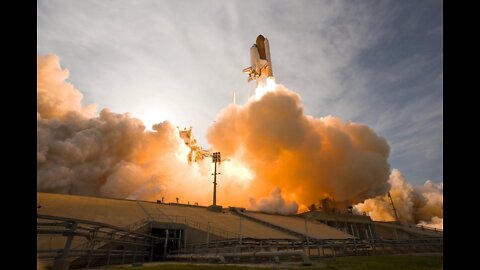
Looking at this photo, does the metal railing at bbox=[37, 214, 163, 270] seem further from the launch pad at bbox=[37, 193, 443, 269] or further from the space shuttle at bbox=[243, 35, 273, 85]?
the space shuttle at bbox=[243, 35, 273, 85]

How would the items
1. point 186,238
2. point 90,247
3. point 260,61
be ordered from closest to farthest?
point 90,247 < point 186,238 < point 260,61

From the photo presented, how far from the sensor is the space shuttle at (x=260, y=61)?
7575cm

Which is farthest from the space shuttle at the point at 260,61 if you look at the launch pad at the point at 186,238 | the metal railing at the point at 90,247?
the metal railing at the point at 90,247

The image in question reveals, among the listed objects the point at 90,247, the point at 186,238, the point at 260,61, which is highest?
the point at 260,61

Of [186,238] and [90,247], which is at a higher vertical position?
[186,238]

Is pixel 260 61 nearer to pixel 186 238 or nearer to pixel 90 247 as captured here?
pixel 186 238

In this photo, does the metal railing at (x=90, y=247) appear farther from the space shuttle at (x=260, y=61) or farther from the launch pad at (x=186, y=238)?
the space shuttle at (x=260, y=61)

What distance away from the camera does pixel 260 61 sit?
7662cm

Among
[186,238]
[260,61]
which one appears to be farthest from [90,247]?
[260,61]

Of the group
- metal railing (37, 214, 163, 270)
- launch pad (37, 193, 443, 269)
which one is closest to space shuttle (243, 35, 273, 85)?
launch pad (37, 193, 443, 269)

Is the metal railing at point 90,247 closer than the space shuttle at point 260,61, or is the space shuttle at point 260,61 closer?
the metal railing at point 90,247
